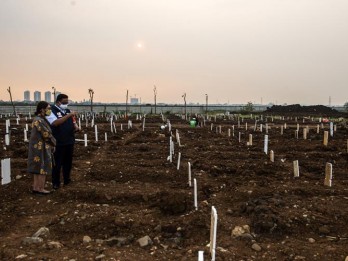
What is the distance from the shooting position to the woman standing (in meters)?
6.52

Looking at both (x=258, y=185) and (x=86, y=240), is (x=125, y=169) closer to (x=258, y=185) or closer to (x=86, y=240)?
(x=258, y=185)

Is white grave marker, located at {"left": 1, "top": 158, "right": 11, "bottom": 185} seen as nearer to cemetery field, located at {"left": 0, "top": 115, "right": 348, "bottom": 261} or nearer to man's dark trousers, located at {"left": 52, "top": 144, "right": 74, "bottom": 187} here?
cemetery field, located at {"left": 0, "top": 115, "right": 348, "bottom": 261}

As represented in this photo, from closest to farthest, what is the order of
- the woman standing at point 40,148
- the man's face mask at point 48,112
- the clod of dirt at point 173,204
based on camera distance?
the clod of dirt at point 173,204, the woman standing at point 40,148, the man's face mask at point 48,112

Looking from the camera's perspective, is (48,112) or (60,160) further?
(60,160)

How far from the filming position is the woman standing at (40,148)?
652cm

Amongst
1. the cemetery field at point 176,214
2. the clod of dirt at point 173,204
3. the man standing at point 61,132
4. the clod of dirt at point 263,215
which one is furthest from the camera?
the man standing at point 61,132

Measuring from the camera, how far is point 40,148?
659cm

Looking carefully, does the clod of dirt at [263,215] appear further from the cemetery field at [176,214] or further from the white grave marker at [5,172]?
the white grave marker at [5,172]

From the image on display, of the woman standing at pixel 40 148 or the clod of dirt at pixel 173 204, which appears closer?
the clod of dirt at pixel 173 204

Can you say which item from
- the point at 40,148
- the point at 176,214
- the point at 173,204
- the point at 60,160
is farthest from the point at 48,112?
the point at 176,214

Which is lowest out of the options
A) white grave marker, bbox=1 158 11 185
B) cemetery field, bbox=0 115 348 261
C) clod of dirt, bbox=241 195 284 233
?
cemetery field, bbox=0 115 348 261

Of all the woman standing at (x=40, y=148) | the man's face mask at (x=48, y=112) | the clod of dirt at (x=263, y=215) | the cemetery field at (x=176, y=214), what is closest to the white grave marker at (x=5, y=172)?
the cemetery field at (x=176, y=214)

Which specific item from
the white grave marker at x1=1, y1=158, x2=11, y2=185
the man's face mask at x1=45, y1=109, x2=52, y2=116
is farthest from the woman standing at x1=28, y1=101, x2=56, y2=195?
the white grave marker at x1=1, y1=158, x2=11, y2=185

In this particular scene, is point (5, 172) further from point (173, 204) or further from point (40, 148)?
point (173, 204)
